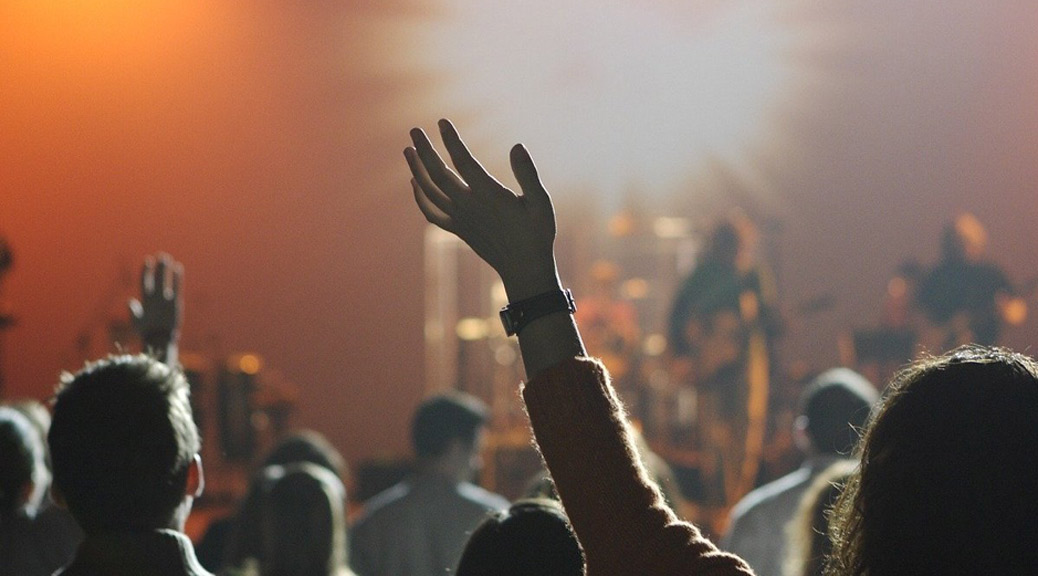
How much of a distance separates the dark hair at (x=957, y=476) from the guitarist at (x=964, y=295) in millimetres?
8564

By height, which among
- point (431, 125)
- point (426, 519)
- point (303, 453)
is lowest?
point (426, 519)

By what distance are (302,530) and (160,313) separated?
0.65 metres

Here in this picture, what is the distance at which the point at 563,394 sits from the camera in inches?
49.6

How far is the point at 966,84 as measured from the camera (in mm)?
12016

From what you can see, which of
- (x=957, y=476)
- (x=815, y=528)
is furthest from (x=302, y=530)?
(x=957, y=476)

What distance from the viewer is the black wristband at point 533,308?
4.28 ft

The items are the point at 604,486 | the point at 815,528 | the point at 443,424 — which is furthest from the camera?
the point at 443,424

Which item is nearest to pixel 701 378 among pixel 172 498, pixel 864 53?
pixel 864 53

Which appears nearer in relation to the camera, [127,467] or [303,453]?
[127,467]

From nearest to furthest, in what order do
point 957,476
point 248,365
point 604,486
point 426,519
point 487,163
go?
1. point 957,476
2. point 604,486
3. point 426,519
4. point 248,365
5. point 487,163

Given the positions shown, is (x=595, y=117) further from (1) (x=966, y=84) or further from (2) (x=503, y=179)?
(1) (x=966, y=84)

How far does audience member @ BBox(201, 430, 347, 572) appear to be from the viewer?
304 cm

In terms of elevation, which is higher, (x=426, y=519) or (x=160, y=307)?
(x=160, y=307)

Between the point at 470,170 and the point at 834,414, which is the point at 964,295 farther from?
the point at 470,170
